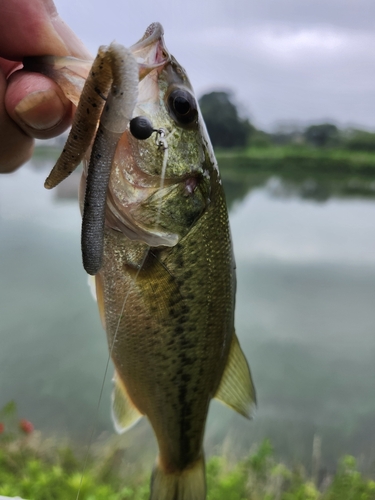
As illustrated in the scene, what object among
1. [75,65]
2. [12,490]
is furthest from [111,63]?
[12,490]

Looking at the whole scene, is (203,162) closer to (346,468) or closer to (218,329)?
(218,329)

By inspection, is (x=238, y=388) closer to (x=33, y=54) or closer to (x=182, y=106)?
(x=182, y=106)

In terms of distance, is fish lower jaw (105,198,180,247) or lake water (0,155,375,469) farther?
lake water (0,155,375,469)

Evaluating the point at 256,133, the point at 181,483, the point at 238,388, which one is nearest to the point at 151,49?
the point at 238,388

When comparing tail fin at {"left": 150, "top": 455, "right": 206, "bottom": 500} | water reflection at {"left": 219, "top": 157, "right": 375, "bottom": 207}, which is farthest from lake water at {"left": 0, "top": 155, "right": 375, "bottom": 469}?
tail fin at {"left": 150, "top": 455, "right": 206, "bottom": 500}

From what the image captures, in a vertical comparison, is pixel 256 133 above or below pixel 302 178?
above

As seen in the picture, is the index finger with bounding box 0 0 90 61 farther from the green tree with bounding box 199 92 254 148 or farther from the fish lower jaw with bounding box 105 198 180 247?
the green tree with bounding box 199 92 254 148

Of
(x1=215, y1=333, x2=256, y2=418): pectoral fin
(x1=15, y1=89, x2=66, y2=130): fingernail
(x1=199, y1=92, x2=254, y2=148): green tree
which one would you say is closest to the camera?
(x1=15, y1=89, x2=66, y2=130): fingernail
